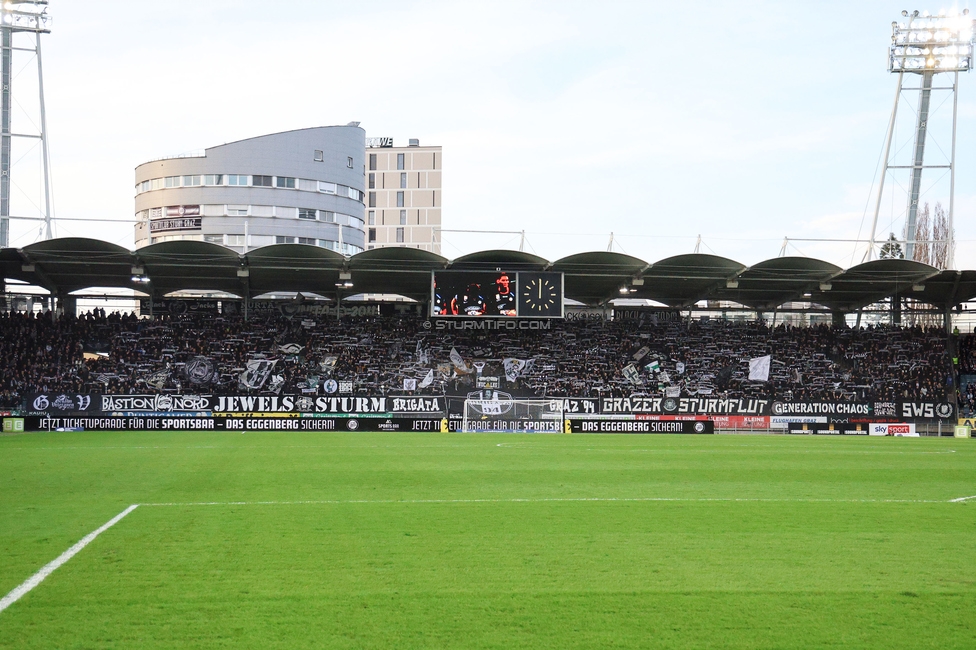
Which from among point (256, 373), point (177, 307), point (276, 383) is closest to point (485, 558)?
point (276, 383)

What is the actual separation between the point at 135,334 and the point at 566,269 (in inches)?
945

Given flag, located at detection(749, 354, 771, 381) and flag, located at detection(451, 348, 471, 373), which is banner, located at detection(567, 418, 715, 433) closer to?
flag, located at detection(749, 354, 771, 381)

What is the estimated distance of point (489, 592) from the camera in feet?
25.9

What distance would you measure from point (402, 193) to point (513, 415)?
83.8 m

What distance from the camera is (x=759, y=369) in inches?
1853

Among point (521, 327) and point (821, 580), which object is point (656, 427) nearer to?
point (521, 327)

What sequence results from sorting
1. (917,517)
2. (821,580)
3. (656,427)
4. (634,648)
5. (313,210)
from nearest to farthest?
(634,648) < (821,580) < (917,517) < (656,427) < (313,210)

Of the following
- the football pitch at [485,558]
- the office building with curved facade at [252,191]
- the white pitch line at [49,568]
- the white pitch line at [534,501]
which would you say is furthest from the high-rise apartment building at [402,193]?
the white pitch line at [49,568]

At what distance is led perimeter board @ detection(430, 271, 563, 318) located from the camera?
4444 cm

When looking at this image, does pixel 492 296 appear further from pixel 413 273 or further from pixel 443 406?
pixel 443 406

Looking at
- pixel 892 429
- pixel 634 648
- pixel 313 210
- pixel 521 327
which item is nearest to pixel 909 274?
pixel 892 429

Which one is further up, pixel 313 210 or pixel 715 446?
pixel 313 210

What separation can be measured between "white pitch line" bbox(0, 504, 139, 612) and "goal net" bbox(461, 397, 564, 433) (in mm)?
27964

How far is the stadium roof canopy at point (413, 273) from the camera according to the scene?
4309 centimetres
